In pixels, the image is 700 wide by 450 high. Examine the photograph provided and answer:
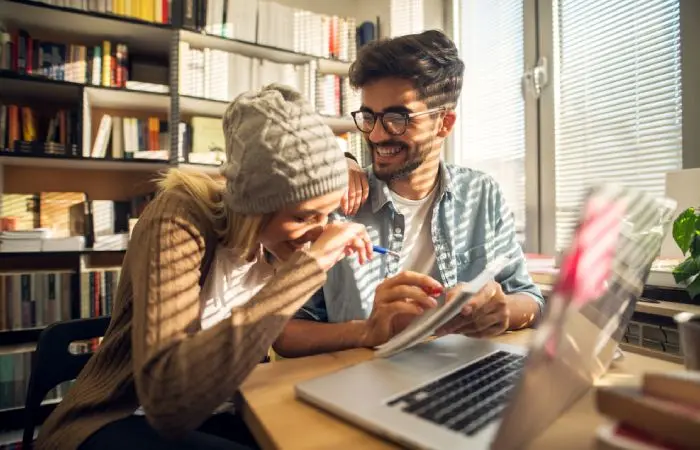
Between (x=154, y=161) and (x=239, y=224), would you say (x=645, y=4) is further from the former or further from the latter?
(x=154, y=161)

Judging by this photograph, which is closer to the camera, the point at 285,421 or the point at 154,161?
the point at 285,421

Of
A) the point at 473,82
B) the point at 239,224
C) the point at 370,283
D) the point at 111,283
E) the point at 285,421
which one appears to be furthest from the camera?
the point at 473,82

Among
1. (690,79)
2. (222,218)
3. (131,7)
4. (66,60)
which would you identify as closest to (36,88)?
(66,60)

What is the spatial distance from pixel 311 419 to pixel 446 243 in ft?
2.66

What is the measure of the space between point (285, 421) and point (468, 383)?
248 millimetres

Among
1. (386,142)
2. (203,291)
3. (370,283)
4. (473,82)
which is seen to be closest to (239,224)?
(203,291)

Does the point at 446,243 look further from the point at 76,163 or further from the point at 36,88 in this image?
the point at 36,88

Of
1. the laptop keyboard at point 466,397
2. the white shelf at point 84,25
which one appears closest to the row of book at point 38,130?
the white shelf at point 84,25

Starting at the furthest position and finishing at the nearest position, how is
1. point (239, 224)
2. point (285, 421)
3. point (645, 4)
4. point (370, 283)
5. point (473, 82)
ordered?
point (473, 82)
point (645, 4)
point (370, 283)
point (239, 224)
point (285, 421)

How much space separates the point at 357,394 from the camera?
0.55m

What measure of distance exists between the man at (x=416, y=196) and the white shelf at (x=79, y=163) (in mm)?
1502

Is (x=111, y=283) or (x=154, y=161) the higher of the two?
(x=154, y=161)

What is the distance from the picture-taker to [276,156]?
0.79 m

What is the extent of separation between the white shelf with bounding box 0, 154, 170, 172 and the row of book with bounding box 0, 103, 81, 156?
0.04 metres
